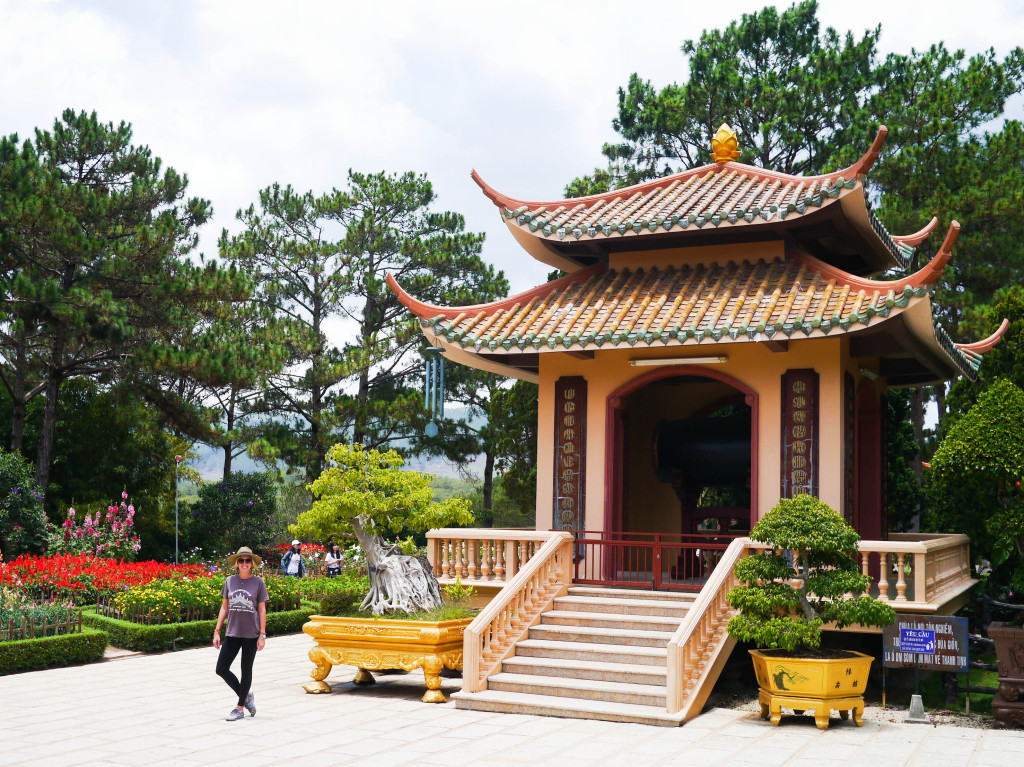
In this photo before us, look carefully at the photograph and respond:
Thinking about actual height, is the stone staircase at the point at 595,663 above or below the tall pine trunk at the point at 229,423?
below

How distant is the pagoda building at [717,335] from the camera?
11.7 meters

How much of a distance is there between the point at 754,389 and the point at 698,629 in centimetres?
358

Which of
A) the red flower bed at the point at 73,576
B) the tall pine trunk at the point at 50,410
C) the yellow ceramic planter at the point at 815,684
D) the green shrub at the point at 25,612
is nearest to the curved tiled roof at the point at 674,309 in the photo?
the yellow ceramic planter at the point at 815,684

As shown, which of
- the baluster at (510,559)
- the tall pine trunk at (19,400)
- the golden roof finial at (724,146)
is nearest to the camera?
the baluster at (510,559)

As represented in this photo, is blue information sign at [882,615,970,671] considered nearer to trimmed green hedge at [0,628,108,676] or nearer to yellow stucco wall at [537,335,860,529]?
yellow stucco wall at [537,335,860,529]

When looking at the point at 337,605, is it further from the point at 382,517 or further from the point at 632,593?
the point at 632,593

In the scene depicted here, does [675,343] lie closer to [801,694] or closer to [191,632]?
[801,694]

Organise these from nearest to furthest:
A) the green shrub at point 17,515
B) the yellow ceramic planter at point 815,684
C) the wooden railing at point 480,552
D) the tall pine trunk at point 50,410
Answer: the yellow ceramic planter at point 815,684 < the wooden railing at point 480,552 < the green shrub at point 17,515 < the tall pine trunk at point 50,410

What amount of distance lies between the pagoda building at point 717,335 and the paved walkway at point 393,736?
3.51 metres

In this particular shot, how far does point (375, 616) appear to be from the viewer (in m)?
10.8

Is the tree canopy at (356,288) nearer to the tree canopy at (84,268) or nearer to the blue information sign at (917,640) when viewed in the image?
the tree canopy at (84,268)

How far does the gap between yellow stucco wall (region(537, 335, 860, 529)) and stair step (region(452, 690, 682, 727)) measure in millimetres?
3477

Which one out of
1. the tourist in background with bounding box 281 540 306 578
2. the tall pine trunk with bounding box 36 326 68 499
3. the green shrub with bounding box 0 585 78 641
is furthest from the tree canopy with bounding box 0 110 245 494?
the green shrub with bounding box 0 585 78 641

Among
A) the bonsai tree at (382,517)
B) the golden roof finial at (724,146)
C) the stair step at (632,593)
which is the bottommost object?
the stair step at (632,593)
